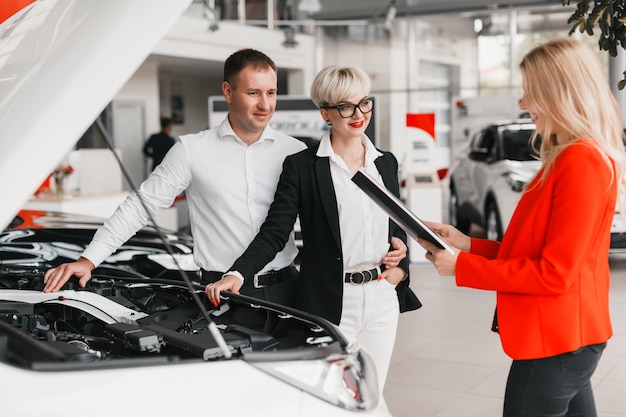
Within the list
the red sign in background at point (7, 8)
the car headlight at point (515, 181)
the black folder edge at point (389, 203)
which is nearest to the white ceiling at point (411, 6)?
the car headlight at point (515, 181)

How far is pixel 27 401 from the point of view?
5.25ft

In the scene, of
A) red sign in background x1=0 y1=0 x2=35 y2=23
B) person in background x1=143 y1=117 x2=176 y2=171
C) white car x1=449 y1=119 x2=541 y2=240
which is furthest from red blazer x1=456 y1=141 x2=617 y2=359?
person in background x1=143 y1=117 x2=176 y2=171

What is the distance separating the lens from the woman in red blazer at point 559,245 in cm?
196

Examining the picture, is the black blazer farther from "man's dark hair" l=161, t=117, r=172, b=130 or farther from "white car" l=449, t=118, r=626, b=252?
"man's dark hair" l=161, t=117, r=172, b=130

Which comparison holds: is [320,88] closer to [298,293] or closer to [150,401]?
[298,293]

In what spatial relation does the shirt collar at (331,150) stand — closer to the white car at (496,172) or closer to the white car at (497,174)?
the white car at (497,174)

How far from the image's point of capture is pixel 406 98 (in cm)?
1741

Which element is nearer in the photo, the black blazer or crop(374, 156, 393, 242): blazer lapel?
the black blazer

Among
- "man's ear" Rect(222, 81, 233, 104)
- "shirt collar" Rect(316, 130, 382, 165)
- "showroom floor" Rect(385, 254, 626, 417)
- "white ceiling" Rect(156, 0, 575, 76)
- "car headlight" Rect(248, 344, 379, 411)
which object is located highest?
"white ceiling" Rect(156, 0, 575, 76)

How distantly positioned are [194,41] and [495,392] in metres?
9.79

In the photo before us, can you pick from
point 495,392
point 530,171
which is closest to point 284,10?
point 530,171

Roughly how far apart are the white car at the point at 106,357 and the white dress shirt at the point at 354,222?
2.00 feet

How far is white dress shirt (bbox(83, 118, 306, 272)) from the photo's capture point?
9.45 ft

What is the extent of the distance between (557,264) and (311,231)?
3.34 ft
